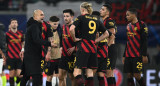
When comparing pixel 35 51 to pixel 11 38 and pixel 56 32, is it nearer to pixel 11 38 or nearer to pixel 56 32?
pixel 56 32

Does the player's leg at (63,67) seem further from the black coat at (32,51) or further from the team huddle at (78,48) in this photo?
the black coat at (32,51)

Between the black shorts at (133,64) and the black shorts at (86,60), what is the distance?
6.35 ft

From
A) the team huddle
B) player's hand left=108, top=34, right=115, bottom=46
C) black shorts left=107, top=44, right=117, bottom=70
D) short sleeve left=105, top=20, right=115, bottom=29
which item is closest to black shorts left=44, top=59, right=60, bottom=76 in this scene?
the team huddle

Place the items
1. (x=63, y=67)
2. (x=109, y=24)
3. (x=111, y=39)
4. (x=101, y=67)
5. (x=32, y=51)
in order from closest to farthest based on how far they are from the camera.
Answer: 1. (x=32, y=51)
2. (x=101, y=67)
3. (x=111, y=39)
4. (x=109, y=24)
5. (x=63, y=67)

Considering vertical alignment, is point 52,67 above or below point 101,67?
below

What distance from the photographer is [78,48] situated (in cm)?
932

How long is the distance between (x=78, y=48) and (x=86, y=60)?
36 centimetres

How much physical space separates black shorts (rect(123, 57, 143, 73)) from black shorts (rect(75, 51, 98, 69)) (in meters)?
1.94

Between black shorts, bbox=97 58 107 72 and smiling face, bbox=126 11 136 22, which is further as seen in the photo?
smiling face, bbox=126 11 136 22

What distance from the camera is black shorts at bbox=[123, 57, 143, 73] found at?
35.9 feet

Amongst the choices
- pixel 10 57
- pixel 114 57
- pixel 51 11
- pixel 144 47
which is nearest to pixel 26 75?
pixel 114 57

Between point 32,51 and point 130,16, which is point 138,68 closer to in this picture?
point 130,16

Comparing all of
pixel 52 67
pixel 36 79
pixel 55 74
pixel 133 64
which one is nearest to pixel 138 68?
pixel 133 64

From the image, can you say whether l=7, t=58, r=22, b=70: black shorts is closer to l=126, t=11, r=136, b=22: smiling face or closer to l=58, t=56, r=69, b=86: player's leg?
l=58, t=56, r=69, b=86: player's leg
